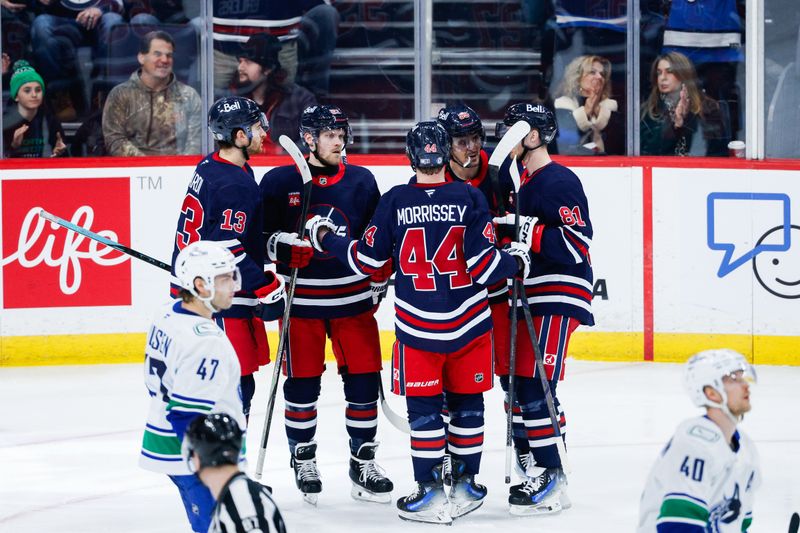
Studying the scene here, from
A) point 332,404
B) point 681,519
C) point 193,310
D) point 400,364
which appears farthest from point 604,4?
point 681,519

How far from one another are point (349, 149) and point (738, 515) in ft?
16.3

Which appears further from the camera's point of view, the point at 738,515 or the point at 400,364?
the point at 400,364

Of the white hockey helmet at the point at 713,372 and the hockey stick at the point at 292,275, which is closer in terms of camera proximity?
the white hockey helmet at the point at 713,372

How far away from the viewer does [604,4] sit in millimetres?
7254

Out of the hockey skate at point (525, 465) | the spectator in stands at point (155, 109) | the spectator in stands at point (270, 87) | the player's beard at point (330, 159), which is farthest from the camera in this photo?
the spectator in stands at point (270, 87)

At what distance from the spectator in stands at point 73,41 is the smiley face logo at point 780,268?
3.33m

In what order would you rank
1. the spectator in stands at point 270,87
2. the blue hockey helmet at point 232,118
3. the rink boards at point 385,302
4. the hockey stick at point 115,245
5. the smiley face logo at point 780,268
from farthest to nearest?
the spectator in stands at point 270,87
the rink boards at point 385,302
the smiley face logo at point 780,268
the blue hockey helmet at point 232,118
the hockey stick at point 115,245

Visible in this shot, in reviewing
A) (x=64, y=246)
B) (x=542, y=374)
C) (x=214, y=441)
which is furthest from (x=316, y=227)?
(x=64, y=246)

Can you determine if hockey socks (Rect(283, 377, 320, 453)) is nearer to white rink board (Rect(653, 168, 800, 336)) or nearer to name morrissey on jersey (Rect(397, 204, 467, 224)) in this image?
name morrissey on jersey (Rect(397, 204, 467, 224))

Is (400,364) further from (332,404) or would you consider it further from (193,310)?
(332,404)

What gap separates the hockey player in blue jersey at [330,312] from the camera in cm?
461

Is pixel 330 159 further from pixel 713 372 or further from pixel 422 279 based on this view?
pixel 713 372

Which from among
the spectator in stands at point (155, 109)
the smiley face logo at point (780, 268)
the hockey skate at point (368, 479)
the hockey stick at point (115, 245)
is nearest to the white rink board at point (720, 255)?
the smiley face logo at point (780, 268)

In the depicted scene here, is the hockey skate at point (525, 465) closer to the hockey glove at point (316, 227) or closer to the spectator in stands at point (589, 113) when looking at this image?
the hockey glove at point (316, 227)
